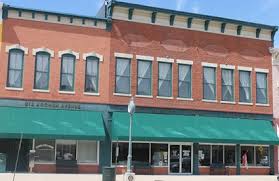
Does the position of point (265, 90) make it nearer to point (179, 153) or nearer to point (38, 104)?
point (179, 153)

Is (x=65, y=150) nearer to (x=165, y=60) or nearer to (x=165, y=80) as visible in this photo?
(x=165, y=80)

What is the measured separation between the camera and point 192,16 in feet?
106

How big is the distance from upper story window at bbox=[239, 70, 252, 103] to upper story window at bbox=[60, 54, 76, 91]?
39.3 ft

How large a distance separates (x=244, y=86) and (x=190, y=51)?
16.0 ft

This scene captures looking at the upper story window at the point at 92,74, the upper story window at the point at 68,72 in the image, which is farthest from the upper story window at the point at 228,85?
the upper story window at the point at 68,72

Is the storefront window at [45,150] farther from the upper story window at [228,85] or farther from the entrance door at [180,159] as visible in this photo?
the upper story window at [228,85]

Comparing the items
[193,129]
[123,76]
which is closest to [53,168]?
[123,76]

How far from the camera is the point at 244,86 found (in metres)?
34.0

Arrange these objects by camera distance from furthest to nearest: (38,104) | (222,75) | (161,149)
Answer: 1. (222,75)
2. (161,149)
3. (38,104)

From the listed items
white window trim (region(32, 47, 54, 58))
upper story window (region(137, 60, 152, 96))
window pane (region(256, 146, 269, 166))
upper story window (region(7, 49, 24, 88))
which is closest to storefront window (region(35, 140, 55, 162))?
upper story window (region(7, 49, 24, 88))

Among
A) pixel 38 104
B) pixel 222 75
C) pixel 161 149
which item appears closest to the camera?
pixel 38 104

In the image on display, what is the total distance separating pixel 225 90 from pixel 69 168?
1209 cm

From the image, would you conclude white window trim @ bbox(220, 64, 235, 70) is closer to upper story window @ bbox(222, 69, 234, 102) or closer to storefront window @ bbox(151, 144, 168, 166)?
upper story window @ bbox(222, 69, 234, 102)

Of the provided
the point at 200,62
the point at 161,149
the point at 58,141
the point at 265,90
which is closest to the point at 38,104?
the point at 58,141
